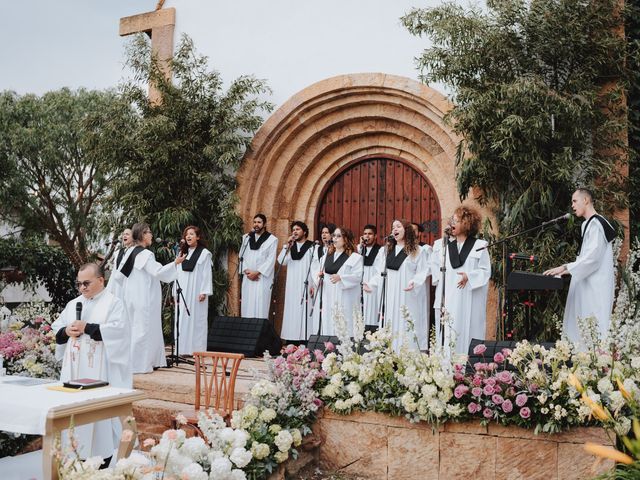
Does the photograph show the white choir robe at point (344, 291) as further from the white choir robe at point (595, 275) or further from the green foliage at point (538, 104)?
the white choir robe at point (595, 275)

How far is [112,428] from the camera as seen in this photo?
5000 millimetres

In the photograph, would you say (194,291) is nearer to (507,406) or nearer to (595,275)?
(595,275)

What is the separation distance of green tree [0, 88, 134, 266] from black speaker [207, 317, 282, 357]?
9.65 meters

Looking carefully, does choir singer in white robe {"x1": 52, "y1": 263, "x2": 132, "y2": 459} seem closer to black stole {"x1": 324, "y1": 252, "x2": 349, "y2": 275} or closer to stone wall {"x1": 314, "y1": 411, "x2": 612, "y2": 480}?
stone wall {"x1": 314, "y1": 411, "x2": 612, "y2": 480}

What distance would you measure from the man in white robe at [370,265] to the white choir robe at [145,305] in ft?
9.01

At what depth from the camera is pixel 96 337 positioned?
5.17 metres

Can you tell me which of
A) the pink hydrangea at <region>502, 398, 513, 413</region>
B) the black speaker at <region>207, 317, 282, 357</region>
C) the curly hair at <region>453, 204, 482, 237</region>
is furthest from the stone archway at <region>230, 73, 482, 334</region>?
the pink hydrangea at <region>502, 398, 513, 413</region>

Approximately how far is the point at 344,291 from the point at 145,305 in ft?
9.13

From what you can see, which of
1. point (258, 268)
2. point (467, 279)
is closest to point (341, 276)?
point (258, 268)

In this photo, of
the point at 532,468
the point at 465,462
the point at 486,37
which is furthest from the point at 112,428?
the point at 486,37

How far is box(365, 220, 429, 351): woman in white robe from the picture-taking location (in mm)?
8742

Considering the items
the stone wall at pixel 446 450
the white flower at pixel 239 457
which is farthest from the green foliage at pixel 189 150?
the white flower at pixel 239 457

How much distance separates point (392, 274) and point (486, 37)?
3198mm

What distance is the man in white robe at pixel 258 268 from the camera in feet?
33.4
